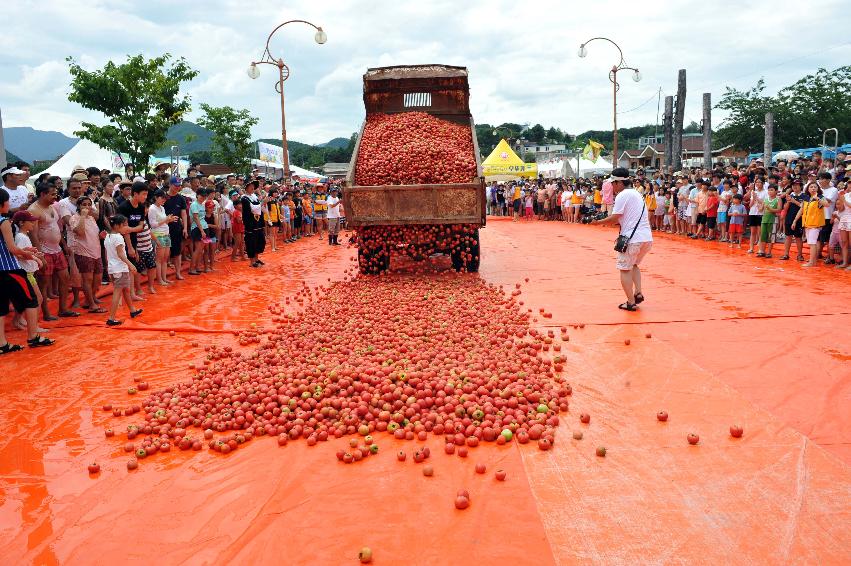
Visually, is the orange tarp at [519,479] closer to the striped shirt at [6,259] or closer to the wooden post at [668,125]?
the striped shirt at [6,259]

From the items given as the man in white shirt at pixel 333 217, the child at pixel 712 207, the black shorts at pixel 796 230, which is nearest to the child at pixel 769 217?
the black shorts at pixel 796 230

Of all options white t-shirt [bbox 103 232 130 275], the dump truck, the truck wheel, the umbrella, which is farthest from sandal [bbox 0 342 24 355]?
the umbrella

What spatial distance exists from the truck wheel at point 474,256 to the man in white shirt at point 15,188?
6.71m

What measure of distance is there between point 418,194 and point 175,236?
15.6 feet

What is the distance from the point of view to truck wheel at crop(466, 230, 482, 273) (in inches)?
391

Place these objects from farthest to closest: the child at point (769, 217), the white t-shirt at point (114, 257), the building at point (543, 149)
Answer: the building at point (543, 149) → the child at point (769, 217) → the white t-shirt at point (114, 257)

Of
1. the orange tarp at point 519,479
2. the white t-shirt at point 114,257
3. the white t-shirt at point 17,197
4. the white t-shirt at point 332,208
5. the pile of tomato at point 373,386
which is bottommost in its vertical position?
the orange tarp at point 519,479

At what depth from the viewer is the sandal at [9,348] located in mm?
6434

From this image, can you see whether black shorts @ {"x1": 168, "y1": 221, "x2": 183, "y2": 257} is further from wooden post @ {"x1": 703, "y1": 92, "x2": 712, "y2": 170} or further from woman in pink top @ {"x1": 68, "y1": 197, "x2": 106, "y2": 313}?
wooden post @ {"x1": 703, "y1": 92, "x2": 712, "y2": 170}

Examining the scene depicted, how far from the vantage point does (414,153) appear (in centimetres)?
952

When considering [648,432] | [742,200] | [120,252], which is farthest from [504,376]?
[742,200]

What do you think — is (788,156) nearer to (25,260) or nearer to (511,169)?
(511,169)

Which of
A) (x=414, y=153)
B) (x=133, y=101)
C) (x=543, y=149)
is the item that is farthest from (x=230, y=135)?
(x=543, y=149)

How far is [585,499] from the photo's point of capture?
3348 millimetres
